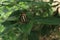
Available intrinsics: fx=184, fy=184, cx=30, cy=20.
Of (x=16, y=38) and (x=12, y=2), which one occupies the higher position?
(x=12, y=2)

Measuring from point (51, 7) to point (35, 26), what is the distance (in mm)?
123

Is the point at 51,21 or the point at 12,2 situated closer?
the point at 51,21

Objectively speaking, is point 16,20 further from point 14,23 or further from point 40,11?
point 40,11

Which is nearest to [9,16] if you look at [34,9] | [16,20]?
[16,20]

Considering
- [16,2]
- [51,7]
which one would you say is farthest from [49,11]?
[16,2]

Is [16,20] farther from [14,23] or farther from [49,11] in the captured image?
[49,11]

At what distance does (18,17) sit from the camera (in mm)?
788

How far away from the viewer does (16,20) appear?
0.80 metres

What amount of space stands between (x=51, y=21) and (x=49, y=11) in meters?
0.17

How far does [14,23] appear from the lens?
2.62 feet

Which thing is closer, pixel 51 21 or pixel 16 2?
pixel 51 21

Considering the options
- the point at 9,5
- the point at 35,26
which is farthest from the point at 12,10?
the point at 35,26

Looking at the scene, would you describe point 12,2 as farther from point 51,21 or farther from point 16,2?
point 51,21

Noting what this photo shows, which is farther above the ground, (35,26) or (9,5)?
(9,5)
